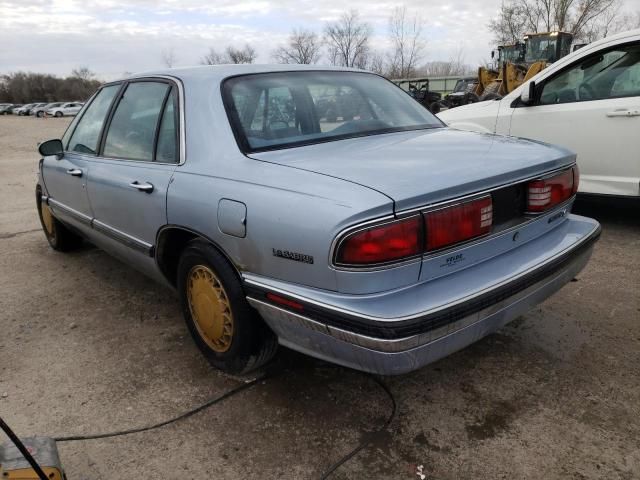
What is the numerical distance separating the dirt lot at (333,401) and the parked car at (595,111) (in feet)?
4.54

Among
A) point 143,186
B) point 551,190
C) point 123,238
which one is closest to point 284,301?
point 143,186

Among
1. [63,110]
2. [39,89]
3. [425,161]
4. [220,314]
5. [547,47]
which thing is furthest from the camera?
[39,89]

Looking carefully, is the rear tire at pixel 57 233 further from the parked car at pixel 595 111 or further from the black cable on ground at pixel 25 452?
the parked car at pixel 595 111

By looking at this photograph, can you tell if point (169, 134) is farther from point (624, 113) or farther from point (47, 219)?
point (624, 113)

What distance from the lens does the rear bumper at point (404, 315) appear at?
70.2 inches

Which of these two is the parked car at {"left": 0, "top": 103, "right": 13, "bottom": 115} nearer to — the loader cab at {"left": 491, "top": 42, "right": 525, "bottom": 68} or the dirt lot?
the loader cab at {"left": 491, "top": 42, "right": 525, "bottom": 68}

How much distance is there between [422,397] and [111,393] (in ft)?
4.90

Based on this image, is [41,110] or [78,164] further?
[41,110]

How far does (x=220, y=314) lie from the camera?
8.00 ft

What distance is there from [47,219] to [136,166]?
2421 millimetres

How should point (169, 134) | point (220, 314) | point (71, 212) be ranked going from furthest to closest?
1. point (71, 212)
2. point (169, 134)
3. point (220, 314)

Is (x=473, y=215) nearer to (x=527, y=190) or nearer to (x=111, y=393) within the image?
(x=527, y=190)

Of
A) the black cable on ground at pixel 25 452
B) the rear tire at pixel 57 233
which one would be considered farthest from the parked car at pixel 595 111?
the black cable on ground at pixel 25 452

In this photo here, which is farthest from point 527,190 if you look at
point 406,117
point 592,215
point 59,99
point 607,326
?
point 59,99
